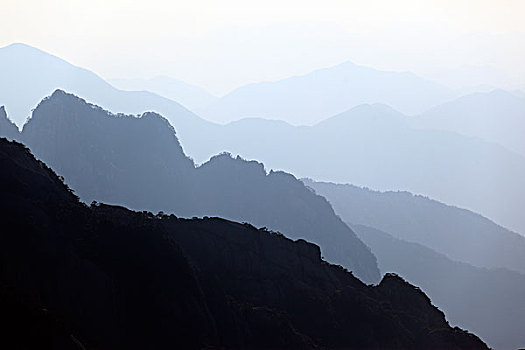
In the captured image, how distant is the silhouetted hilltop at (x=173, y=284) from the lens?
56.7 metres

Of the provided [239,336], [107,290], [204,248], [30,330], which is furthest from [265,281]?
[30,330]

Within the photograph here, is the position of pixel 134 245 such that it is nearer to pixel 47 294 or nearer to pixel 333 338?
pixel 47 294

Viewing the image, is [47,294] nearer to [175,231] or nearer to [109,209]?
[109,209]

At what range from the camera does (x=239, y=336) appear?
68375mm

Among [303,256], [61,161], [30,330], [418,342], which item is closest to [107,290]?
[30,330]

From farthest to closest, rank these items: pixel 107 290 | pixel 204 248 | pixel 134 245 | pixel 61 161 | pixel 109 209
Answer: pixel 61 161 → pixel 204 248 → pixel 109 209 → pixel 134 245 → pixel 107 290

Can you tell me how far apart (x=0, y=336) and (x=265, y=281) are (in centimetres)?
4515

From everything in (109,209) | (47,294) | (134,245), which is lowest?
(47,294)

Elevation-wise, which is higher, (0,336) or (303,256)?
(303,256)

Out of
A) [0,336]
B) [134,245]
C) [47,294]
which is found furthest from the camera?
[134,245]

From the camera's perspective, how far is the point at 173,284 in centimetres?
6412

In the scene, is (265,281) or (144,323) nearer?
(144,323)

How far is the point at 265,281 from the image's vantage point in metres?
81.9

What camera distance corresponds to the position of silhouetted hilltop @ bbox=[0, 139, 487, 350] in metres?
56.7
